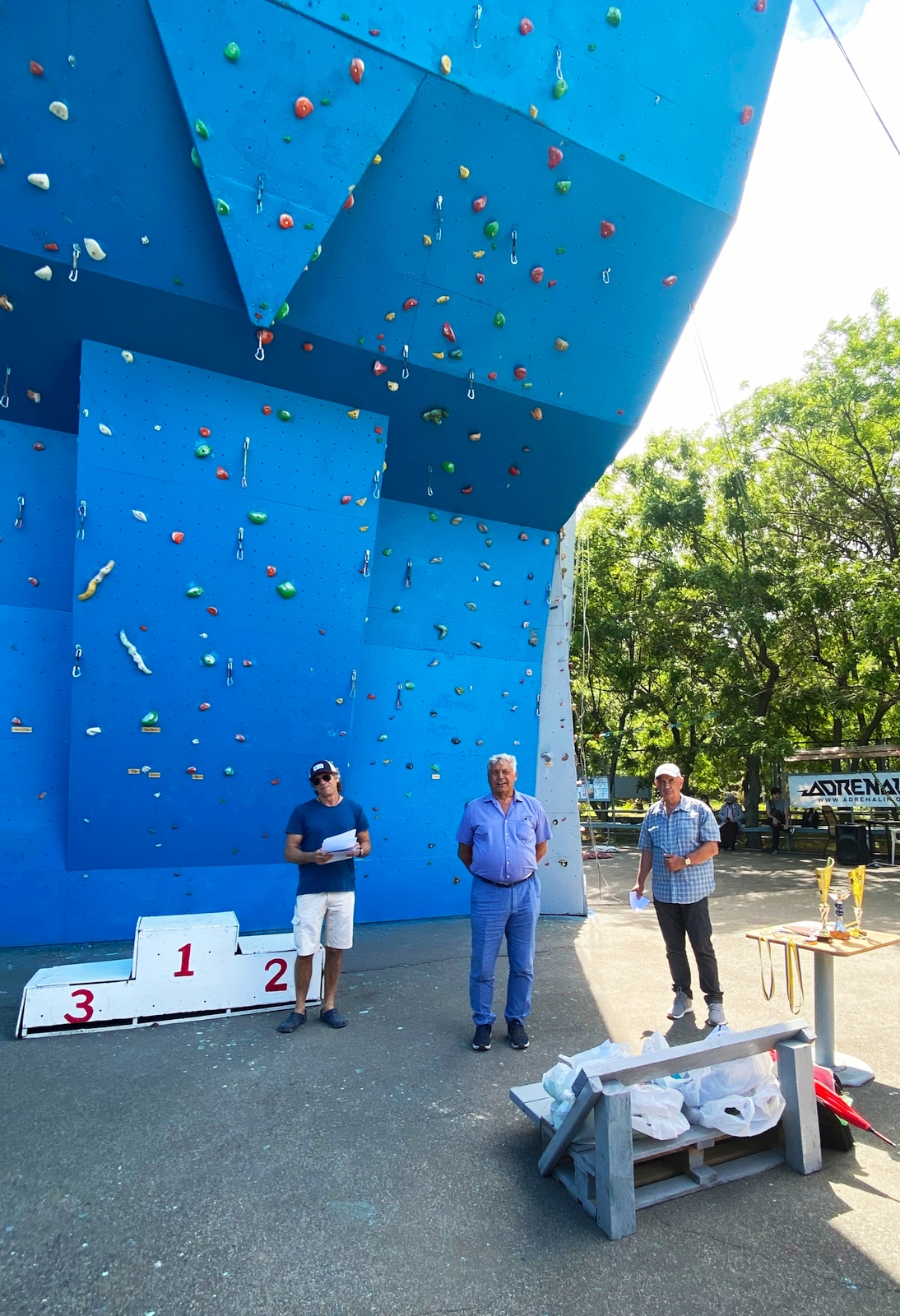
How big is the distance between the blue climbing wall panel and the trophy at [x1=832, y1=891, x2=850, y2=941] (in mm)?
4511

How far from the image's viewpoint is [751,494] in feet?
56.1

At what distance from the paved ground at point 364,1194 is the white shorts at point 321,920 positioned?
0.52 metres

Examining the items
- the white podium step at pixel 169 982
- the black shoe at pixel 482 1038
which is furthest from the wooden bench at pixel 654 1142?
the white podium step at pixel 169 982

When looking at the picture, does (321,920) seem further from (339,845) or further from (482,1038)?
(482,1038)

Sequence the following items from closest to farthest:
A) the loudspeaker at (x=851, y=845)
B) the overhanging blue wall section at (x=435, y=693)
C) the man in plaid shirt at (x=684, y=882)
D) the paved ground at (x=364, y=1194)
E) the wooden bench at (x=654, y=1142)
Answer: the paved ground at (x=364, y=1194), the wooden bench at (x=654, y=1142), the man in plaid shirt at (x=684, y=882), the overhanging blue wall section at (x=435, y=693), the loudspeaker at (x=851, y=845)

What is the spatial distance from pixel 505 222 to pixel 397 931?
6507 millimetres

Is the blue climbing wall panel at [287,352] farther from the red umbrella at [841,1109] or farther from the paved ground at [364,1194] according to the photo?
the red umbrella at [841,1109]

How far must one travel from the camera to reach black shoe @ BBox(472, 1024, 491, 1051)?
4.39 m

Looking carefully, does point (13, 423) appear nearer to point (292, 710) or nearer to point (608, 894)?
point (292, 710)

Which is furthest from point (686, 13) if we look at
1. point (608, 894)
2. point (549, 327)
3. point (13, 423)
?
point (608, 894)

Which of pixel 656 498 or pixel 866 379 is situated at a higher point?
pixel 866 379

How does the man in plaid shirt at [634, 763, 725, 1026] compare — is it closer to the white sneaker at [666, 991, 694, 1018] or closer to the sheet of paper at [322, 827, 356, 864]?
the white sneaker at [666, 991, 694, 1018]

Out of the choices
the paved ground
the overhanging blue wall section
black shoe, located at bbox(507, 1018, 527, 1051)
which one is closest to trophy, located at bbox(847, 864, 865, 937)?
the paved ground

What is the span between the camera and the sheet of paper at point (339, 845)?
4.64 m
